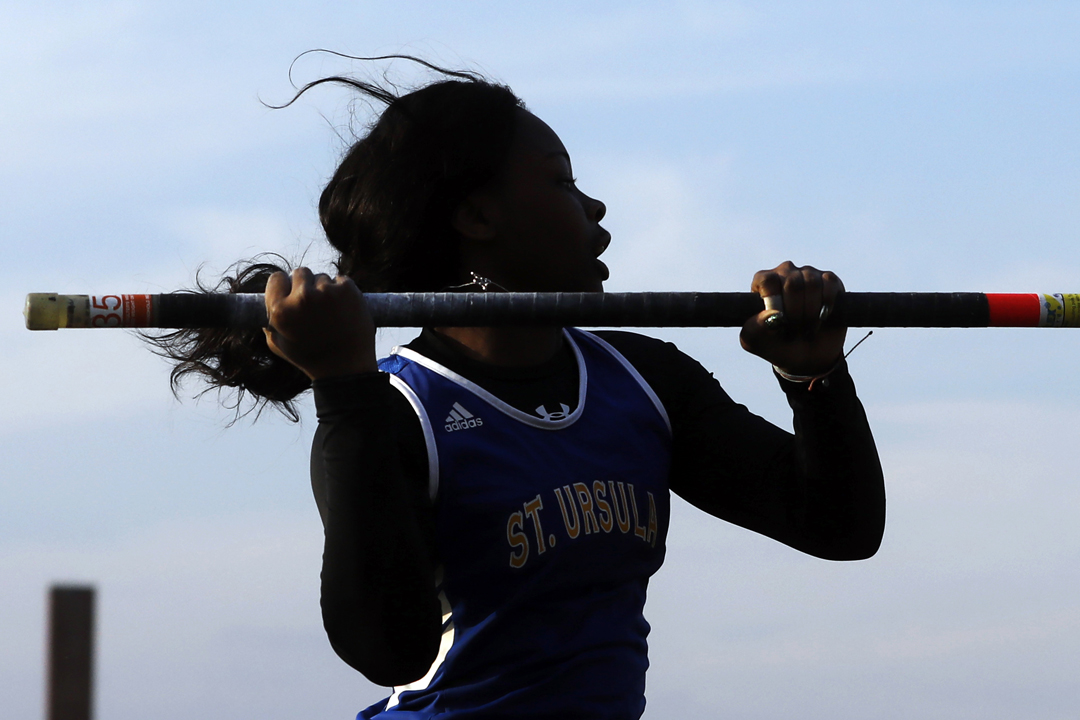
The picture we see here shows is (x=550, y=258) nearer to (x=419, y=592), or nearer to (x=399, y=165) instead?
(x=399, y=165)

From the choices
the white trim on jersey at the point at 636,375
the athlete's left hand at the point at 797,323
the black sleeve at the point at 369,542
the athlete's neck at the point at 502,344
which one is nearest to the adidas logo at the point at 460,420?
the athlete's neck at the point at 502,344

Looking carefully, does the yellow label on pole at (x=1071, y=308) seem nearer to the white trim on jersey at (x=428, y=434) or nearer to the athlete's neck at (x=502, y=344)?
the athlete's neck at (x=502, y=344)

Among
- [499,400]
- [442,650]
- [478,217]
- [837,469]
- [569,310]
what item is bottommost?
[442,650]

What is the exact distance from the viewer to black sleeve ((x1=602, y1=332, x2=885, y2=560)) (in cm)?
376

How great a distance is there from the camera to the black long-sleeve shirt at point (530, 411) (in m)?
3.22

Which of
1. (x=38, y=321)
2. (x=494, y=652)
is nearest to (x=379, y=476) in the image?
(x=494, y=652)

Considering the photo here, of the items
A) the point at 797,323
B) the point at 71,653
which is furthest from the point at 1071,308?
the point at 71,653

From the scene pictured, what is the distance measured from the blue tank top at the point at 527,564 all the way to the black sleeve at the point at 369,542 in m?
0.28

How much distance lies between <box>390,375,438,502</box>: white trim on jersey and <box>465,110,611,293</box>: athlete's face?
20.6 inches

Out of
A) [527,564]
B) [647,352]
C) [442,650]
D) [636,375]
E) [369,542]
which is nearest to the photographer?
[369,542]

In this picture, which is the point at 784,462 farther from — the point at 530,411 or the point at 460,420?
the point at 460,420

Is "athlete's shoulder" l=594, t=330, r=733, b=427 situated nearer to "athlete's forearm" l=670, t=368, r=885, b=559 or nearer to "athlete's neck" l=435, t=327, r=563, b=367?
"athlete's forearm" l=670, t=368, r=885, b=559

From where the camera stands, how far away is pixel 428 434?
360cm

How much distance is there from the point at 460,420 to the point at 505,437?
0.13 m
